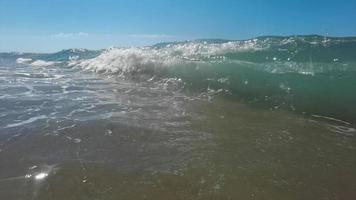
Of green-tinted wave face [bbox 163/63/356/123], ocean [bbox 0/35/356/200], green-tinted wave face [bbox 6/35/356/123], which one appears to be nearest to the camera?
ocean [bbox 0/35/356/200]

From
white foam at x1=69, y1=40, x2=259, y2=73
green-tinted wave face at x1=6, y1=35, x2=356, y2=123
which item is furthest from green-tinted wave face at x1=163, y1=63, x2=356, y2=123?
white foam at x1=69, y1=40, x2=259, y2=73

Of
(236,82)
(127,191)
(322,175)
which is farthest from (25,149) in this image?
(236,82)

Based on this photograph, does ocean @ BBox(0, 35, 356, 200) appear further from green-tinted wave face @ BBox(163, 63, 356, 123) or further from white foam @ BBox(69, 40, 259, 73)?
white foam @ BBox(69, 40, 259, 73)

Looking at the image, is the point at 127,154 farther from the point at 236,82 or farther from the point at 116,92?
the point at 236,82

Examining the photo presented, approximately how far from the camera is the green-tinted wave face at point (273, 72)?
11.1m

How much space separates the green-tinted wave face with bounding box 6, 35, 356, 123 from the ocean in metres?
0.08

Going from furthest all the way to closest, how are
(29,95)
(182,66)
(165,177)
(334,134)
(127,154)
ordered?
1. (182,66)
2. (29,95)
3. (334,134)
4. (127,154)
5. (165,177)

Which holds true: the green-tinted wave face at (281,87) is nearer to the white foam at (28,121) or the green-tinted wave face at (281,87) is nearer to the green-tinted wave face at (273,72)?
the green-tinted wave face at (273,72)

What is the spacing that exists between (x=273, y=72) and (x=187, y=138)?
9.38 metres

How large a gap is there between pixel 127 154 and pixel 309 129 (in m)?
4.11

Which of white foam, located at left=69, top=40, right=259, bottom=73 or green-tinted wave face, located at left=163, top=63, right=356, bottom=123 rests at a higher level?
white foam, located at left=69, top=40, right=259, bottom=73

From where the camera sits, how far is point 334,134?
304 inches

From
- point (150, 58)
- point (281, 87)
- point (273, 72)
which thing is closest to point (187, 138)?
point (281, 87)

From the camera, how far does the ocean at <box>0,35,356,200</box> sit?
4992 millimetres
